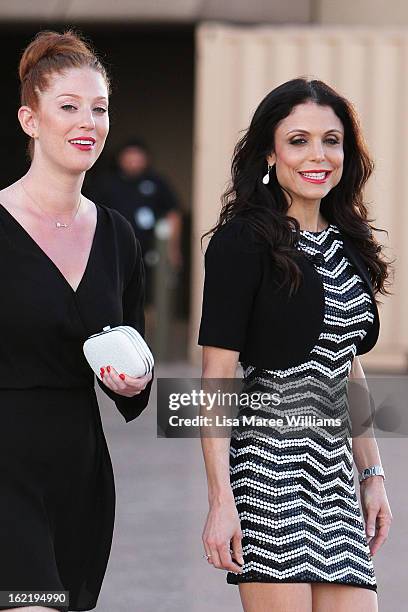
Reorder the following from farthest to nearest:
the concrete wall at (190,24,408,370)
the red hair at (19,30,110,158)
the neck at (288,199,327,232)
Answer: the concrete wall at (190,24,408,370) < the neck at (288,199,327,232) < the red hair at (19,30,110,158)

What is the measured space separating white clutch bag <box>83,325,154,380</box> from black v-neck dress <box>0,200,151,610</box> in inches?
4.3

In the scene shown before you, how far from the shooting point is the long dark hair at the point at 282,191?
118 inches

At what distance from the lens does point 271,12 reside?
11602 millimetres

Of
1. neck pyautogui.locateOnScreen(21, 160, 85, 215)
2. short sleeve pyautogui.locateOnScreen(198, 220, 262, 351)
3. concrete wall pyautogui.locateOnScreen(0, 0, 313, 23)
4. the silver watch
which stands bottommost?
the silver watch

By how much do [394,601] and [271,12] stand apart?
7581mm

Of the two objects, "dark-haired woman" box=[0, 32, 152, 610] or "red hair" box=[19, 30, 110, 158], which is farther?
"red hair" box=[19, 30, 110, 158]

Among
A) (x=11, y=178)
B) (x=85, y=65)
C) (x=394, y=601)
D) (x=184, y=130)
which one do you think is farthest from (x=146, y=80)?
(x=85, y=65)

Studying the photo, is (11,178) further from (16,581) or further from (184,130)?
(16,581)

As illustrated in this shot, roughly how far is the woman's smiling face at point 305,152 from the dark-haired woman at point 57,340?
428mm

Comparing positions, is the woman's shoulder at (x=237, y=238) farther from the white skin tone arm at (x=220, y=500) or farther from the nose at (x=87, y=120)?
the nose at (x=87, y=120)

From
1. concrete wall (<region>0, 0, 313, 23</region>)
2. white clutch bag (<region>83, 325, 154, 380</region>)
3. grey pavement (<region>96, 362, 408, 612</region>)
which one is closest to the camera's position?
white clutch bag (<region>83, 325, 154, 380</region>)

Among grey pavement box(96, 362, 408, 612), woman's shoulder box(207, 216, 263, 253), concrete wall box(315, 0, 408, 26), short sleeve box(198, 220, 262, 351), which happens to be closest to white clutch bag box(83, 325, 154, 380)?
short sleeve box(198, 220, 262, 351)

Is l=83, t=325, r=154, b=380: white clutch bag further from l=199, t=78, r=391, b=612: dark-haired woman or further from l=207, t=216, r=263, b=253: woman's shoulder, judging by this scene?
l=207, t=216, r=263, b=253: woman's shoulder

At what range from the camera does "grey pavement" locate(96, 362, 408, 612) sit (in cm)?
500
